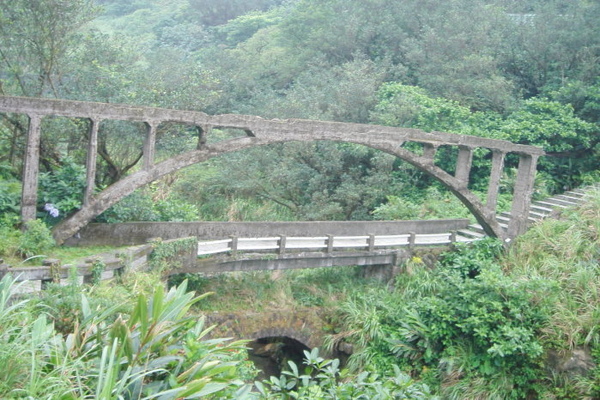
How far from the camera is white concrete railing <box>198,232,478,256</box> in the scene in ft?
35.5

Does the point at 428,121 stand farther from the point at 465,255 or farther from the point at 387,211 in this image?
the point at 465,255

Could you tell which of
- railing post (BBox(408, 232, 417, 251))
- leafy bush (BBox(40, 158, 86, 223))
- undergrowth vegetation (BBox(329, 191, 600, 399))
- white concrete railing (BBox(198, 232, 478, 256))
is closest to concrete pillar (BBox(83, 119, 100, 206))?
leafy bush (BBox(40, 158, 86, 223))

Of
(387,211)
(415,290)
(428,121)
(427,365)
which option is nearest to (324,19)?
(428,121)

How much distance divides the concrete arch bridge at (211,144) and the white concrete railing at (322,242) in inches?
46.1

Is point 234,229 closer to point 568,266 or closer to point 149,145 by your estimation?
point 149,145

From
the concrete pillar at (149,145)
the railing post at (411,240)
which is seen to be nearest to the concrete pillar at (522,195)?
the railing post at (411,240)

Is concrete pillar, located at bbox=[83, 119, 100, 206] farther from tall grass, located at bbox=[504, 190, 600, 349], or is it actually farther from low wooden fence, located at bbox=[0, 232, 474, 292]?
tall grass, located at bbox=[504, 190, 600, 349]

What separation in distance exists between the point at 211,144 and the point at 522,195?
7324mm

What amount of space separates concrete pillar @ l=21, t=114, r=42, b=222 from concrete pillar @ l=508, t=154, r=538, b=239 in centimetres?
984

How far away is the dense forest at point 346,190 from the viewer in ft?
17.0

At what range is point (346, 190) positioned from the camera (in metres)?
16.8

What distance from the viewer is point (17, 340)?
15.5 feet

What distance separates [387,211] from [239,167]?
4.75m

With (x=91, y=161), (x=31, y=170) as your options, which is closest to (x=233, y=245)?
(x=91, y=161)
